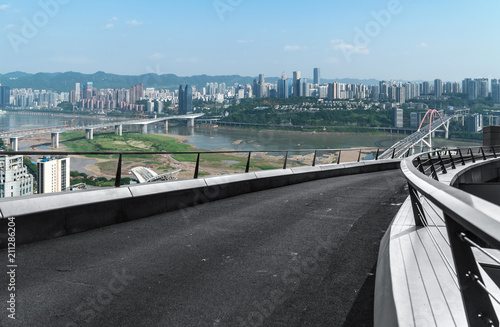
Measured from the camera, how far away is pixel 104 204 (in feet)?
24.9

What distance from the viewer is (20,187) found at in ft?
21.6

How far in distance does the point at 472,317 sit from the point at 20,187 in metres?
6.68

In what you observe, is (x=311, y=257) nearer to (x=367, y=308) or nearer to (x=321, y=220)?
(x=367, y=308)

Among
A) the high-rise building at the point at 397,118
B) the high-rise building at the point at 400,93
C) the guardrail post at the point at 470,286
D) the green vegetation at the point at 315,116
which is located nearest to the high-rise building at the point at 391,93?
the high-rise building at the point at 400,93

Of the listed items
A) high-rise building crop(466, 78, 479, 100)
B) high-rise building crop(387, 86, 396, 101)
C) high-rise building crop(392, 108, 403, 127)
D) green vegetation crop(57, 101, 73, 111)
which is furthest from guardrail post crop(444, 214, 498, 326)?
high-rise building crop(387, 86, 396, 101)

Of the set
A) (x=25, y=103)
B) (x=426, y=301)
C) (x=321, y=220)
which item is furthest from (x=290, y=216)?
(x=25, y=103)

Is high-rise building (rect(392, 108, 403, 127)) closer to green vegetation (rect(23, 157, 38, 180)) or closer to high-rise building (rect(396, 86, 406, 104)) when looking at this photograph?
high-rise building (rect(396, 86, 406, 104))

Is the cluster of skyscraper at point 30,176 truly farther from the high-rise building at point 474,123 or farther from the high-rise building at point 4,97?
the high-rise building at point 474,123

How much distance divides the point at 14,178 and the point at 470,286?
21.7ft

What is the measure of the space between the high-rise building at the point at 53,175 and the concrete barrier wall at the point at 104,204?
0.27 m

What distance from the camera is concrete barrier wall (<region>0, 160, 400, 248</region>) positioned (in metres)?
6.21

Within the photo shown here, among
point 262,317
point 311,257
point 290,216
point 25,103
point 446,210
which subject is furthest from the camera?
point 25,103

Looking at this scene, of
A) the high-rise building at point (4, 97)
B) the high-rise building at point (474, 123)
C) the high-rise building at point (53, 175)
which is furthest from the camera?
the high-rise building at point (474, 123)

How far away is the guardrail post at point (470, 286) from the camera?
189 cm
